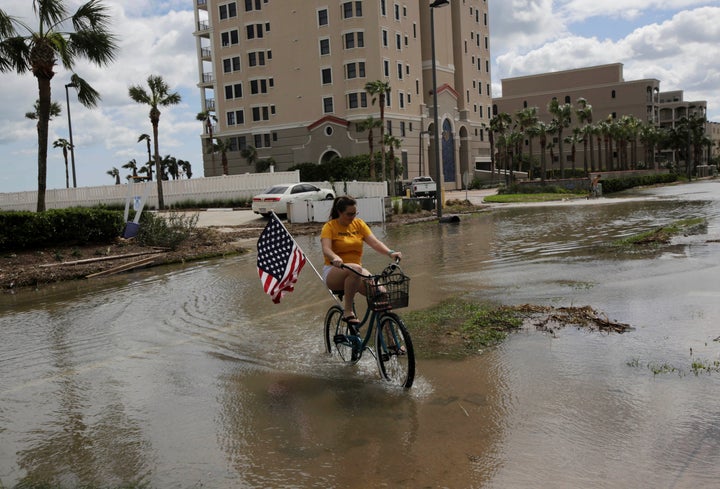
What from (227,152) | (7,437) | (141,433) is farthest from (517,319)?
(227,152)

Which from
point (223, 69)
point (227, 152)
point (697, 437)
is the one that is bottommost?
point (697, 437)

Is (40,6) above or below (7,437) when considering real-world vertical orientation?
above

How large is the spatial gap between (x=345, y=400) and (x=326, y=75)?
65438mm

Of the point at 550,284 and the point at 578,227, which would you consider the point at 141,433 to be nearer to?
the point at 550,284

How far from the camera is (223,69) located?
2847 inches

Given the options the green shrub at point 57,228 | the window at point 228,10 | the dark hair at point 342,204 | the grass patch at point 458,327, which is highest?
the window at point 228,10

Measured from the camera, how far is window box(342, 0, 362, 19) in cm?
6531

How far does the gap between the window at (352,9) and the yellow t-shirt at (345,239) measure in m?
63.2

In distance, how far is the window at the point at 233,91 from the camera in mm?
71625

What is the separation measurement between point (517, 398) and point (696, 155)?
128m

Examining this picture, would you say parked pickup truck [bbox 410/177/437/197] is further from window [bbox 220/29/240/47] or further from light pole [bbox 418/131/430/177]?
window [bbox 220/29/240/47]

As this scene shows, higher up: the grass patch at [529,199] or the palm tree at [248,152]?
the palm tree at [248,152]

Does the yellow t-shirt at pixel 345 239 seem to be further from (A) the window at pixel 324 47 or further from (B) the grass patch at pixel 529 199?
(A) the window at pixel 324 47

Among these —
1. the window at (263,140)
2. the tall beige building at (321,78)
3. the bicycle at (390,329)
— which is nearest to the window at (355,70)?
the tall beige building at (321,78)
